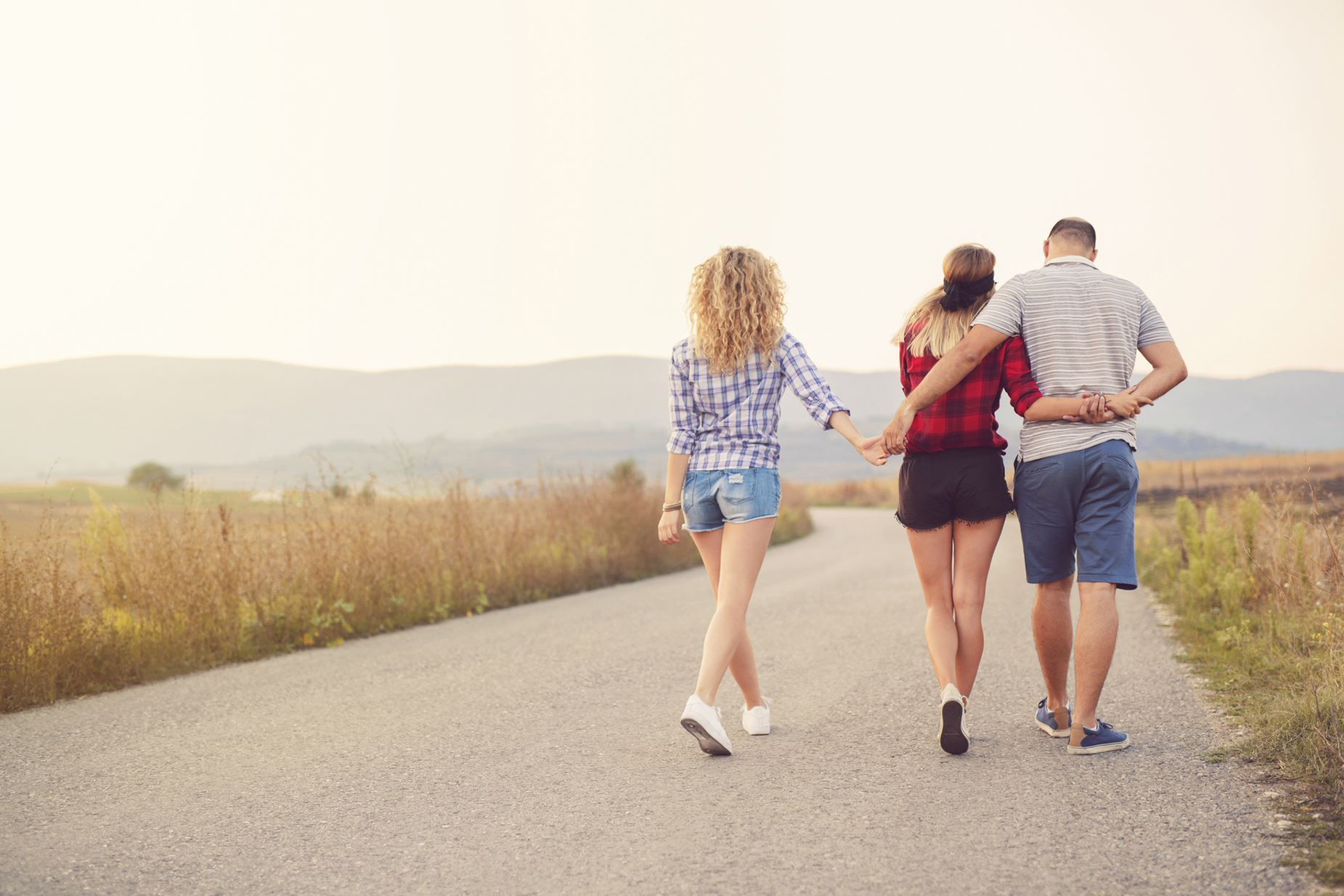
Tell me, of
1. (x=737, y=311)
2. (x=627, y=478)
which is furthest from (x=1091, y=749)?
(x=627, y=478)

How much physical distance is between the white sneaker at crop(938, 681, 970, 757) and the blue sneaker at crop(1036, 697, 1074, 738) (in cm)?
55

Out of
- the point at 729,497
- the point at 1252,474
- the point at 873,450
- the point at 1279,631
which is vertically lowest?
the point at 1279,631

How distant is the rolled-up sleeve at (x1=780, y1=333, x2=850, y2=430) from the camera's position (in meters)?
4.84

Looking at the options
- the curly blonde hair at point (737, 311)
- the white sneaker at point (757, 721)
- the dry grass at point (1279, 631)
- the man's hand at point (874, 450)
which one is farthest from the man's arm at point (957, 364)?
the dry grass at point (1279, 631)

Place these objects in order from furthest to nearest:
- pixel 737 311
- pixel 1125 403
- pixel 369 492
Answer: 1. pixel 369 492
2. pixel 737 311
3. pixel 1125 403

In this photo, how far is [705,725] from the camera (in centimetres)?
465

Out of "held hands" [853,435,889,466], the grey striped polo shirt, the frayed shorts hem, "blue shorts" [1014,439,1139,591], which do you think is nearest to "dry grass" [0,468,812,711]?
the frayed shorts hem

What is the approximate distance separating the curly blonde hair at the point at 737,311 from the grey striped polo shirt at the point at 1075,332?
2.98ft

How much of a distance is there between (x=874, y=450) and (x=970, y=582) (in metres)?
0.73

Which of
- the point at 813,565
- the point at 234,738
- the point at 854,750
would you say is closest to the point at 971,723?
the point at 854,750

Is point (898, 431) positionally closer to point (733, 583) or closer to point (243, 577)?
point (733, 583)

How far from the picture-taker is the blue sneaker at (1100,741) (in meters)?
4.70

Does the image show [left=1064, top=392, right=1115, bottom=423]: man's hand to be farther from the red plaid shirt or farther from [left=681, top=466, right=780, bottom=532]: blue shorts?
[left=681, top=466, right=780, bottom=532]: blue shorts

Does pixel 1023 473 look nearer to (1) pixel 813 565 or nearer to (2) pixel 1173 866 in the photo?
(2) pixel 1173 866
